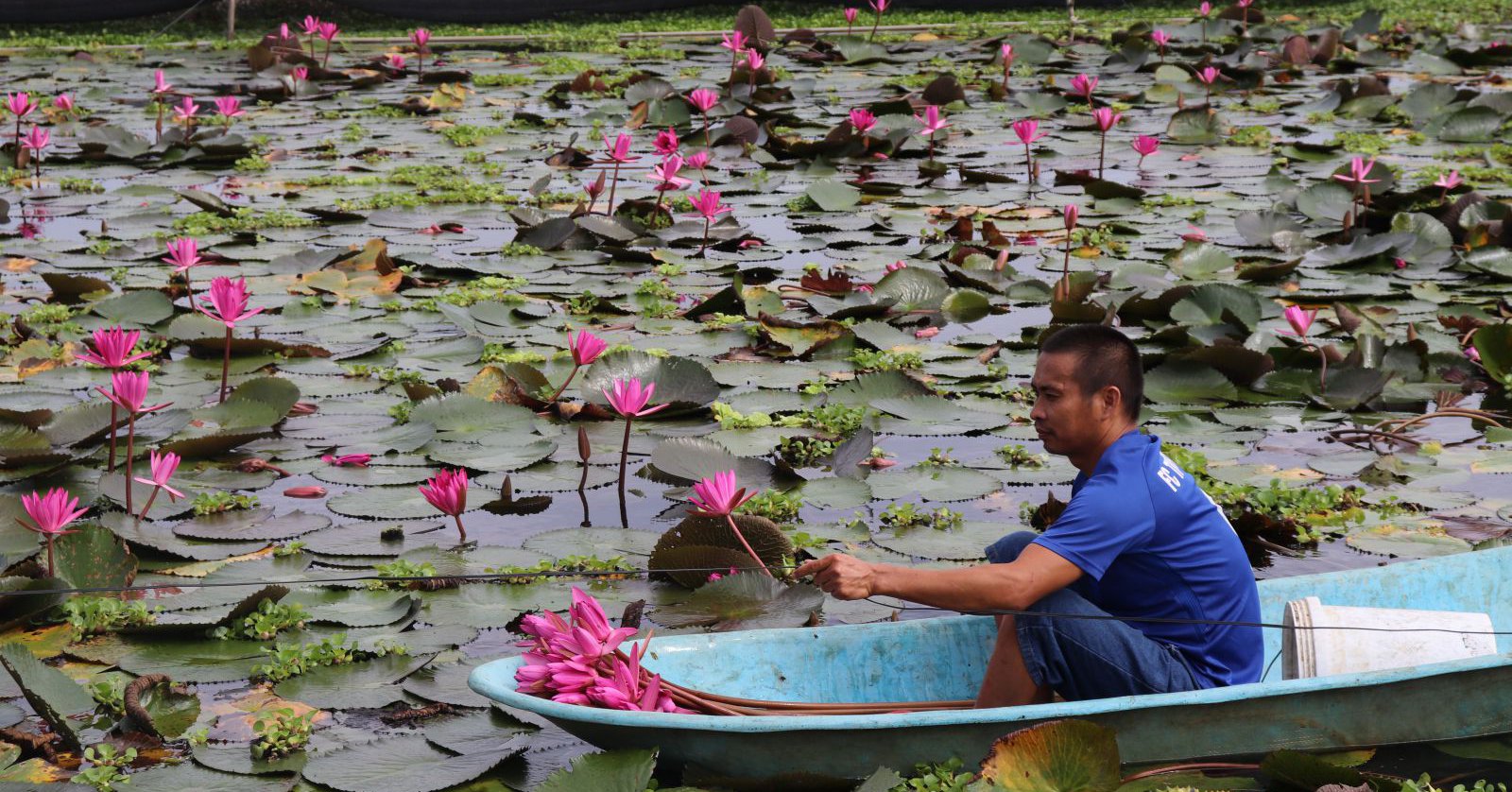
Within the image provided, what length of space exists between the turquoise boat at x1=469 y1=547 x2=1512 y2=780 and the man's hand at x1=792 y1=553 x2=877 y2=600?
0.68 ft

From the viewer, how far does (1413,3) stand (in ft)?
45.6

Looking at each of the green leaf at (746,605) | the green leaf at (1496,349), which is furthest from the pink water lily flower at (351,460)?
the green leaf at (1496,349)

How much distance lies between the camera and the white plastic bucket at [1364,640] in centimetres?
268

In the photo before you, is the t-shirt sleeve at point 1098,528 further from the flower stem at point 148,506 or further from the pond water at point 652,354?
the flower stem at point 148,506

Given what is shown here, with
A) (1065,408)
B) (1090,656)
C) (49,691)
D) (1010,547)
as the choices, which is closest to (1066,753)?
(1090,656)

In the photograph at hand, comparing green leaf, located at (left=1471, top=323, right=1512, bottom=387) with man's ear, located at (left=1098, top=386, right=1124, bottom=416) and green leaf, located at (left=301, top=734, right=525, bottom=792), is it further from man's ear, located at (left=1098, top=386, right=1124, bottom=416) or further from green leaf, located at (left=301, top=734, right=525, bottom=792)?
green leaf, located at (left=301, top=734, right=525, bottom=792)

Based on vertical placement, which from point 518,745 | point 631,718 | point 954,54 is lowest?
point 518,745

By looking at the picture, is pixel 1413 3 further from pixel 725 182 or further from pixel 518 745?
pixel 518 745

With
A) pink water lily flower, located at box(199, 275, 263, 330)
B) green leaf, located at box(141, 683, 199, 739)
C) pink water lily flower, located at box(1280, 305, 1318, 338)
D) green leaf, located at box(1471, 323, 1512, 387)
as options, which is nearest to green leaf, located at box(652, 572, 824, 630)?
green leaf, located at box(141, 683, 199, 739)

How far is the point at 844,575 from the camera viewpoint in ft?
7.86

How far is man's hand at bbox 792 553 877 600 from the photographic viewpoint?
2400mm

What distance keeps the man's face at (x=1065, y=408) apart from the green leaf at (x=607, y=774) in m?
0.88

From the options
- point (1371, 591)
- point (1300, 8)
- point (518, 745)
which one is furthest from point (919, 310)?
point (1300, 8)

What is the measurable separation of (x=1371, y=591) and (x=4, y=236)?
18.0 feet
